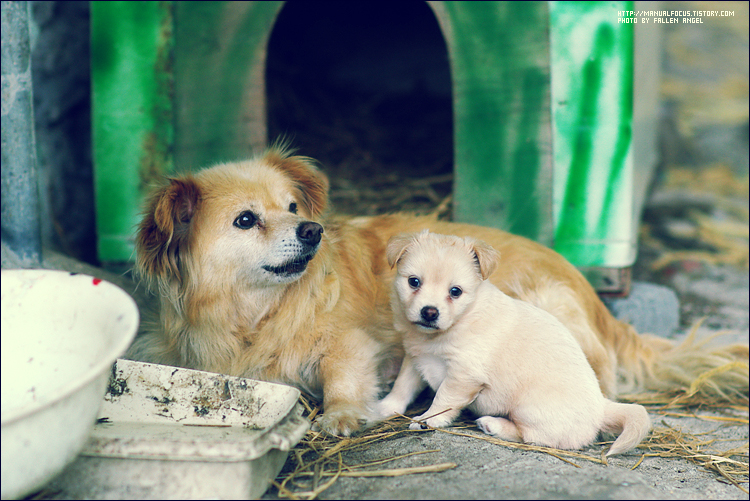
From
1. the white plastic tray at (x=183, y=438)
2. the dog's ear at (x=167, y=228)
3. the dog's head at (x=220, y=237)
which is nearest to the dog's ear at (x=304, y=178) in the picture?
the dog's head at (x=220, y=237)

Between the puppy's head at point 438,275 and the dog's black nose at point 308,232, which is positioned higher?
the dog's black nose at point 308,232

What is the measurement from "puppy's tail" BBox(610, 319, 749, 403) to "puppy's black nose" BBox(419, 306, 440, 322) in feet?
4.70

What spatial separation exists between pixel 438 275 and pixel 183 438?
1.05 metres

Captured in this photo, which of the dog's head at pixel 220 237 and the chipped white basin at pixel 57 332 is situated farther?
the dog's head at pixel 220 237

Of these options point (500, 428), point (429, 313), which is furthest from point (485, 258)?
point (500, 428)

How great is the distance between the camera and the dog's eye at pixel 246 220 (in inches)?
101

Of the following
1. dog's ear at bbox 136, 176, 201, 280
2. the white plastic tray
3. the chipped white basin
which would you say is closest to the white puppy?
the white plastic tray

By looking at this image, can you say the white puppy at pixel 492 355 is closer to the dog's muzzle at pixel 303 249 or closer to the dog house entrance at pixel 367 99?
the dog's muzzle at pixel 303 249

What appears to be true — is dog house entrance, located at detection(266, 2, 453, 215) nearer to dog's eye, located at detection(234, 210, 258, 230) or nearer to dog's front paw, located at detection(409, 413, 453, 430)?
dog's eye, located at detection(234, 210, 258, 230)

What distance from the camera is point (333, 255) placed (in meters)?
2.91

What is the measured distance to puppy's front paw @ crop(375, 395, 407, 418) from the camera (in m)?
2.54

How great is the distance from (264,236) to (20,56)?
1.70 m

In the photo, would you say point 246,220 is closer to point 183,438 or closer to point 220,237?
point 220,237

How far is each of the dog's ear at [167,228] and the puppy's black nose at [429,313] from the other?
3.45 feet
